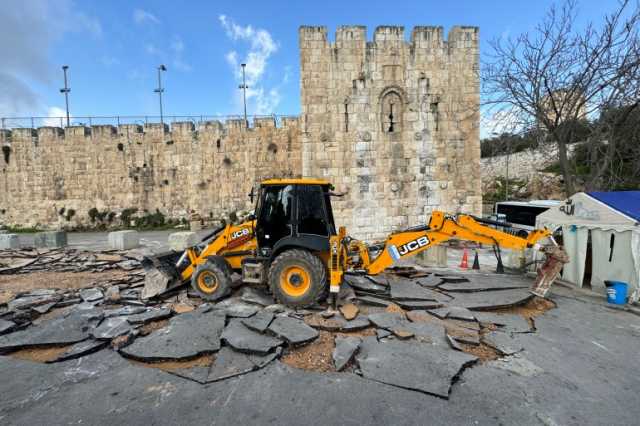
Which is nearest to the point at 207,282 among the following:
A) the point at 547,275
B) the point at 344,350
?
the point at 344,350

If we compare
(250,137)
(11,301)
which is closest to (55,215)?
(250,137)

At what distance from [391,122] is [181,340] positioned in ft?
30.3

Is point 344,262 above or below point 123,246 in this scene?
above

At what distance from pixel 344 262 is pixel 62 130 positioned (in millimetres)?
20866

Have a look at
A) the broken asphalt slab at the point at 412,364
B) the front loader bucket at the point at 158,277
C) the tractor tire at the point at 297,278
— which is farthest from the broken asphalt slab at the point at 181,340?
the broken asphalt slab at the point at 412,364

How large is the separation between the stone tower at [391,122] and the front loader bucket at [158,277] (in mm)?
5799

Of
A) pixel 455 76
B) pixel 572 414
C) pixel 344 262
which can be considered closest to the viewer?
pixel 572 414

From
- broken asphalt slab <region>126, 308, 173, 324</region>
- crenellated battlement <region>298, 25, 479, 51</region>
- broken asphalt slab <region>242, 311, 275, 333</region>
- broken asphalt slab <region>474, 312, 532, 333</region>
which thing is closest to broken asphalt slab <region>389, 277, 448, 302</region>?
broken asphalt slab <region>474, 312, 532, 333</region>

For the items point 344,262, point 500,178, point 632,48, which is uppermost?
point 632,48

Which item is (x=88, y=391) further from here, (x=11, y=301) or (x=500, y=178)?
(x=500, y=178)

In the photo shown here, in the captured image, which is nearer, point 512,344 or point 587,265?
point 512,344

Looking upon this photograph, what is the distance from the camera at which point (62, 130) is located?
1817 cm

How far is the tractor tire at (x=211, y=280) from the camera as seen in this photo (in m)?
5.49

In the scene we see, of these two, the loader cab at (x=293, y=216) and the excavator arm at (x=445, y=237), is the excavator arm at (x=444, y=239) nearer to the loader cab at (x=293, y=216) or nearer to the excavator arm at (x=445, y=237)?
the excavator arm at (x=445, y=237)
